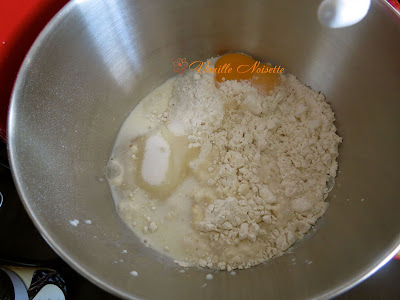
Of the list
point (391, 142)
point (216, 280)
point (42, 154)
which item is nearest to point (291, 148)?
point (391, 142)

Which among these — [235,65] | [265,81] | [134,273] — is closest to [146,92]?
[235,65]

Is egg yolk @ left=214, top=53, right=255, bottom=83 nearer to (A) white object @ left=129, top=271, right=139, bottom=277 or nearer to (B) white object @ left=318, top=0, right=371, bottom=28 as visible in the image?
(B) white object @ left=318, top=0, right=371, bottom=28

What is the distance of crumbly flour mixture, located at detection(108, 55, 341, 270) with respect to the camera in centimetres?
123

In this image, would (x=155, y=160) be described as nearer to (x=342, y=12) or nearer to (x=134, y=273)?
(x=134, y=273)

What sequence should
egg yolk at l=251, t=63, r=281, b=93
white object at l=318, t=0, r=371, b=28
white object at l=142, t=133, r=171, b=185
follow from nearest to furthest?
white object at l=318, t=0, r=371, b=28 → white object at l=142, t=133, r=171, b=185 → egg yolk at l=251, t=63, r=281, b=93

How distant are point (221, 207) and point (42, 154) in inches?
27.0

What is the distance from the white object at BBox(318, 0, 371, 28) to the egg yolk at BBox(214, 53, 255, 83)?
0.39 metres

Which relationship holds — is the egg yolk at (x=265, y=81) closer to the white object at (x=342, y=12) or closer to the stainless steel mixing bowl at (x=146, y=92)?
the stainless steel mixing bowl at (x=146, y=92)

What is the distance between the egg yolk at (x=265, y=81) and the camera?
151 cm

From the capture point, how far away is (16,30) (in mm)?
1125

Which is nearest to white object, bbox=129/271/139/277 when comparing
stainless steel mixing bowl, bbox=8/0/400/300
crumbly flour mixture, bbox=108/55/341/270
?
stainless steel mixing bowl, bbox=8/0/400/300

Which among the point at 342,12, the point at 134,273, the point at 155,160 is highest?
the point at 342,12

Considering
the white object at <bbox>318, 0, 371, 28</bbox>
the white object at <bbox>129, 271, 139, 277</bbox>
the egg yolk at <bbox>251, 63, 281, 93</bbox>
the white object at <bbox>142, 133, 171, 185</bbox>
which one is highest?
the white object at <bbox>318, 0, 371, 28</bbox>

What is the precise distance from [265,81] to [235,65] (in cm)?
17
